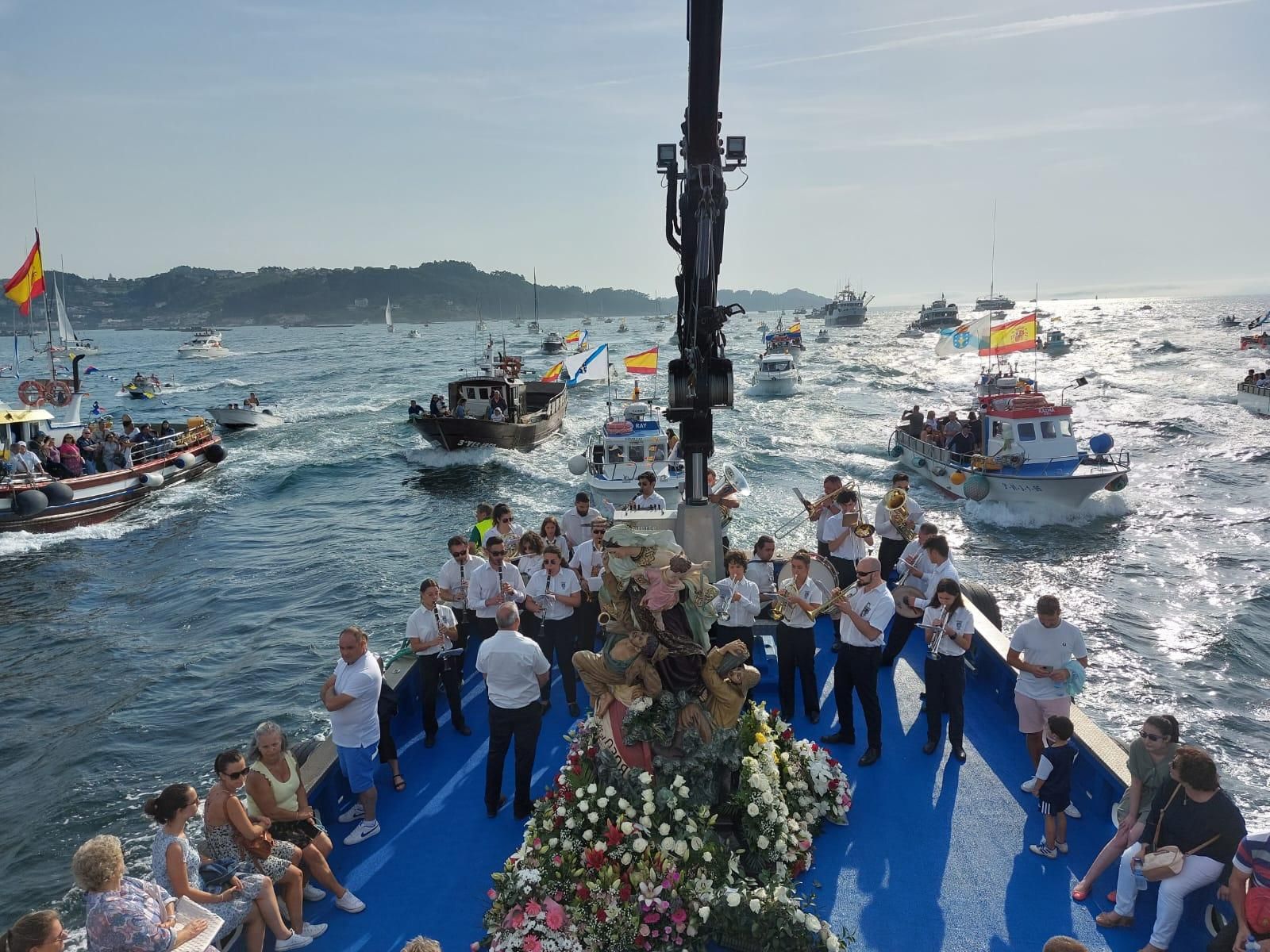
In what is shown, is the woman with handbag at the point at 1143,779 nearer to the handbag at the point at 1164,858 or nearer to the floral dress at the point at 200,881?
the handbag at the point at 1164,858

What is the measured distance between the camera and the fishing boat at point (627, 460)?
67.6ft

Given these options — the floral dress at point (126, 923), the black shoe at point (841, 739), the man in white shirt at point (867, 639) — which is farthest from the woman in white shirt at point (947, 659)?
the floral dress at point (126, 923)

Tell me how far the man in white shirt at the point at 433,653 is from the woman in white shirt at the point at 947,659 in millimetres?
4273

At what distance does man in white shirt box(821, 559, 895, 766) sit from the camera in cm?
654

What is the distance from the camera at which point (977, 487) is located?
25375 mm

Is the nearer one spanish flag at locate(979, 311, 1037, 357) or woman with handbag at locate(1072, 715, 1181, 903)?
woman with handbag at locate(1072, 715, 1181, 903)

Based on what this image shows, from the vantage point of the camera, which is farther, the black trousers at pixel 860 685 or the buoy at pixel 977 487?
the buoy at pixel 977 487

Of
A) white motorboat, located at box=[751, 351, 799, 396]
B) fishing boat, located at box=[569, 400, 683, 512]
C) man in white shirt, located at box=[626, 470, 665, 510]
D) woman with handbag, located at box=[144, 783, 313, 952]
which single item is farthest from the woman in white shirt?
white motorboat, located at box=[751, 351, 799, 396]

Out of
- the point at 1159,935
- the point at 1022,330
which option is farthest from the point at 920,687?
the point at 1022,330

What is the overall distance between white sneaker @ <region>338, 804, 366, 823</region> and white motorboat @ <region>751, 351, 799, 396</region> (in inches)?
2127

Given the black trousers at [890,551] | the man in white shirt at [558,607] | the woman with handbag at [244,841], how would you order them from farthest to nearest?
the black trousers at [890,551], the man in white shirt at [558,607], the woman with handbag at [244,841]

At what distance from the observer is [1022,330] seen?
84.6 feet

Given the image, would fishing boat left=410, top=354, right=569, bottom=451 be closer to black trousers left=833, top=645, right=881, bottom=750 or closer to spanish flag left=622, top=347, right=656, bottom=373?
spanish flag left=622, top=347, right=656, bottom=373

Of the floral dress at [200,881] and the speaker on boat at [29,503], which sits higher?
the floral dress at [200,881]
